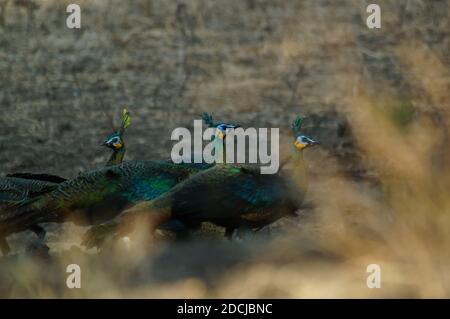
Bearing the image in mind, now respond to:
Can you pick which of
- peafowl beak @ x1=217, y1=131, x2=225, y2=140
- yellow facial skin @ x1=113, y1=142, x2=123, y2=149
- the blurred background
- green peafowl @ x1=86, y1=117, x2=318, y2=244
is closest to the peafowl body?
green peafowl @ x1=86, y1=117, x2=318, y2=244

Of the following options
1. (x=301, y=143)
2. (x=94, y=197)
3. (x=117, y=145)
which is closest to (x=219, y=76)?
(x=117, y=145)

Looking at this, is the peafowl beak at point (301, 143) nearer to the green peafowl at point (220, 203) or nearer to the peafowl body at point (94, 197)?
the green peafowl at point (220, 203)

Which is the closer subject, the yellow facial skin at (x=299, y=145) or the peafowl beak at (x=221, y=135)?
the peafowl beak at (x=221, y=135)

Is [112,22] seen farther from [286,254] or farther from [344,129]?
[286,254]

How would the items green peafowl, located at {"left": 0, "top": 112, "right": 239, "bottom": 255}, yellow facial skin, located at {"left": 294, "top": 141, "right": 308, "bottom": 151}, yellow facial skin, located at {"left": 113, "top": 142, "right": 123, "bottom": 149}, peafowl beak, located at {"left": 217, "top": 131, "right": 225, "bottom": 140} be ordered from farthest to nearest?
yellow facial skin, located at {"left": 113, "top": 142, "right": 123, "bottom": 149} → yellow facial skin, located at {"left": 294, "top": 141, "right": 308, "bottom": 151} → peafowl beak, located at {"left": 217, "top": 131, "right": 225, "bottom": 140} → green peafowl, located at {"left": 0, "top": 112, "right": 239, "bottom": 255}

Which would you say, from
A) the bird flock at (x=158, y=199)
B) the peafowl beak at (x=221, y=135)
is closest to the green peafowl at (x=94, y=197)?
the bird flock at (x=158, y=199)

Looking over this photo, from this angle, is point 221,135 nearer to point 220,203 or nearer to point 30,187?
point 220,203

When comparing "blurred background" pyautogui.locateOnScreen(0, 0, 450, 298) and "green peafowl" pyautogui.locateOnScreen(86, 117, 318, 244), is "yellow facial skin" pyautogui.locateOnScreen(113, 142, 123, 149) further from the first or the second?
"blurred background" pyautogui.locateOnScreen(0, 0, 450, 298)
